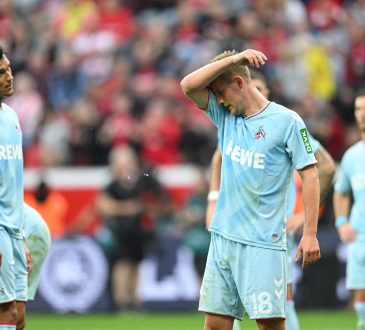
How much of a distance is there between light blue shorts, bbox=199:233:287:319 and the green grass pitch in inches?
257

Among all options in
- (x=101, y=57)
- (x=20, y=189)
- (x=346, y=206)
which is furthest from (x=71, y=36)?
(x=20, y=189)

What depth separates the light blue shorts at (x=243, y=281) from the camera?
8219 mm

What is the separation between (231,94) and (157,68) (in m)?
11.9

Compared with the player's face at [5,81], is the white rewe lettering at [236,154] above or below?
below

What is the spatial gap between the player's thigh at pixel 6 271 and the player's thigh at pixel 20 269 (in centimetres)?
16

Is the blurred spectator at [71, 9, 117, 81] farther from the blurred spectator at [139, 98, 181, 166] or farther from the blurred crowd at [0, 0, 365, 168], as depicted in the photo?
the blurred spectator at [139, 98, 181, 166]

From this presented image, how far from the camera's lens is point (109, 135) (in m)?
18.6

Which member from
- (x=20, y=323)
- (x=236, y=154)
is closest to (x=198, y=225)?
(x=20, y=323)

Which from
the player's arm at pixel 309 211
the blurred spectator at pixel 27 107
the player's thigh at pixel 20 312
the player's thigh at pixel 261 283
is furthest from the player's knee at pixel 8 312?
the blurred spectator at pixel 27 107

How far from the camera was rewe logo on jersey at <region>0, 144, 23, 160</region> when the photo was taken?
8500 mm

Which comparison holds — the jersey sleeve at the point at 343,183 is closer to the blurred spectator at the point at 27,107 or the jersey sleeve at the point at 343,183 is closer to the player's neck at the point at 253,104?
the player's neck at the point at 253,104

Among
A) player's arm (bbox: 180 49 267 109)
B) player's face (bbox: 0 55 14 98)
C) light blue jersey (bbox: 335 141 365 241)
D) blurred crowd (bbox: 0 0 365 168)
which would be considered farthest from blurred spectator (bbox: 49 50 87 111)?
player's arm (bbox: 180 49 267 109)

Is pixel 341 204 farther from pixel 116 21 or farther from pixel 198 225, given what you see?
pixel 116 21

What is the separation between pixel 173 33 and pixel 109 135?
9.72 feet
